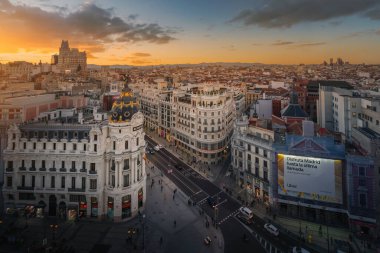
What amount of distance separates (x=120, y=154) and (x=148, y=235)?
18.3m

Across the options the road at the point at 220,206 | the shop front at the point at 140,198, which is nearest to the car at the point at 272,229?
the road at the point at 220,206

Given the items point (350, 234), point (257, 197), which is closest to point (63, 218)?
point (257, 197)

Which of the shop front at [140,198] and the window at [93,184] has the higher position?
the window at [93,184]

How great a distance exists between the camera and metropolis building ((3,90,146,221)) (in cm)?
6212

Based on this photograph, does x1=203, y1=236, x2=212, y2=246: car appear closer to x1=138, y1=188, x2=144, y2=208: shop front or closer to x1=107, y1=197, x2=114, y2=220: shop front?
x1=138, y1=188, x2=144, y2=208: shop front

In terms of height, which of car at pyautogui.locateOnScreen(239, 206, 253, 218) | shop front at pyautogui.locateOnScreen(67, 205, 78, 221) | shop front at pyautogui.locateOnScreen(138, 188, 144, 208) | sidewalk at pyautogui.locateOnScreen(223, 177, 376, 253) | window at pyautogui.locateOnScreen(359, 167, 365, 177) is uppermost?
window at pyautogui.locateOnScreen(359, 167, 365, 177)

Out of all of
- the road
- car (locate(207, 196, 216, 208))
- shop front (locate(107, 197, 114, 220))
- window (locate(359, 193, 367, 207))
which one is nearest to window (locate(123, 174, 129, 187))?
shop front (locate(107, 197, 114, 220))

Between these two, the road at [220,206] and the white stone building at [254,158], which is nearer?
the road at [220,206]

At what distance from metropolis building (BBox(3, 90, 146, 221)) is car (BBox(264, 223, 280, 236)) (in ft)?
99.0

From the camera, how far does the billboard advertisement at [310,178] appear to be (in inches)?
2378

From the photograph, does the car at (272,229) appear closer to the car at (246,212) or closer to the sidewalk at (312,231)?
the sidewalk at (312,231)

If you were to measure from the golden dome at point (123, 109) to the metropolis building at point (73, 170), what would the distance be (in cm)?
23

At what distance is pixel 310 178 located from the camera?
205 ft


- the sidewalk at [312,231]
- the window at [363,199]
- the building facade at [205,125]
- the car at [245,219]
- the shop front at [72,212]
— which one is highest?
the building facade at [205,125]
